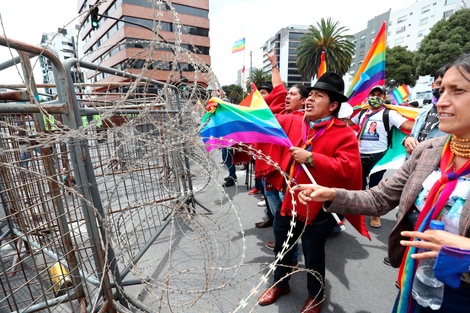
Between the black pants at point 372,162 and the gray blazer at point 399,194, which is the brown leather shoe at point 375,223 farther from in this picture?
the gray blazer at point 399,194

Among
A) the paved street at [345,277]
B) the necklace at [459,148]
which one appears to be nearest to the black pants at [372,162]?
the paved street at [345,277]

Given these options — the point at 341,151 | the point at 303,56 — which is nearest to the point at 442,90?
the point at 341,151

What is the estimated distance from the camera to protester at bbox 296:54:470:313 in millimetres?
1076

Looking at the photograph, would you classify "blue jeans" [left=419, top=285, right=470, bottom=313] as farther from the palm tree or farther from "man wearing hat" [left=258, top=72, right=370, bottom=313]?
the palm tree

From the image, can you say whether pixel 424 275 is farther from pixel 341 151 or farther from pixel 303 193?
pixel 341 151

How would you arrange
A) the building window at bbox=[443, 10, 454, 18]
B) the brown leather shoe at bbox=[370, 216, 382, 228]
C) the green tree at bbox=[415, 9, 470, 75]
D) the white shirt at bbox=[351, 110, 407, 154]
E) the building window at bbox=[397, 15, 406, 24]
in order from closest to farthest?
the white shirt at bbox=[351, 110, 407, 154] → the brown leather shoe at bbox=[370, 216, 382, 228] → the green tree at bbox=[415, 9, 470, 75] → the building window at bbox=[443, 10, 454, 18] → the building window at bbox=[397, 15, 406, 24]

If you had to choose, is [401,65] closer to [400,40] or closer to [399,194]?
[400,40]

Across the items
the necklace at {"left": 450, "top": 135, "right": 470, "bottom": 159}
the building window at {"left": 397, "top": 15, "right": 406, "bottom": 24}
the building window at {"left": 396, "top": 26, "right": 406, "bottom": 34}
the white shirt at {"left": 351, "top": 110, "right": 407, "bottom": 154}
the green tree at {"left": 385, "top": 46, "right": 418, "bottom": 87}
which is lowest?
the white shirt at {"left": 351, "top": 110, "right": 407, "bottom": 154}

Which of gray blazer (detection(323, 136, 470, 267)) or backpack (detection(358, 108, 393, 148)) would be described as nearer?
gray blazer (detection(323, 136, 470, 267))

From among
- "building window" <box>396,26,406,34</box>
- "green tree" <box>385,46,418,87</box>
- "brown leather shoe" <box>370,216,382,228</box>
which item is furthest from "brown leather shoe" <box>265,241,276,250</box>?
"building window" <box>396,26,406,34</box>

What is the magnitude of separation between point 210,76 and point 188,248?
231cm

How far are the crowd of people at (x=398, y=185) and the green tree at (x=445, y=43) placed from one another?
35.7 metres

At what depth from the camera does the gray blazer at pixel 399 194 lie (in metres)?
1.32

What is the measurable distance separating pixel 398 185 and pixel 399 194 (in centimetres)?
7
